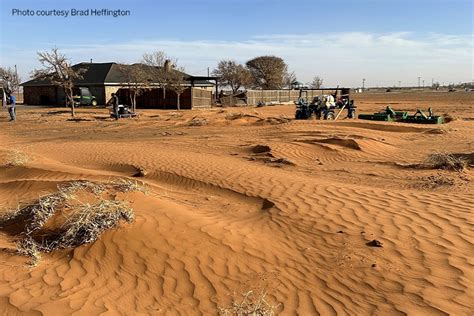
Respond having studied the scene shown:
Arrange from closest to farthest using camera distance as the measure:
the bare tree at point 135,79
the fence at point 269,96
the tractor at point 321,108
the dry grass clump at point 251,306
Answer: the dry grass clump at point 251,306, the tractor at point 321,108, the bare tree at point 135,79, the fence at point 269,96

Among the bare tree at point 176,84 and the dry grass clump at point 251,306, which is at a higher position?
the bare tree at point 176,84

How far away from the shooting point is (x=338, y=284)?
4457 mm

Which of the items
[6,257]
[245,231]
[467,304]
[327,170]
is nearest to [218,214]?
[245,231]

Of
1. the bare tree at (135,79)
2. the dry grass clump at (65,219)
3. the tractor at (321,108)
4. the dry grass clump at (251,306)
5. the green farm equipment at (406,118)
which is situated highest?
the bare tree at (135,79)

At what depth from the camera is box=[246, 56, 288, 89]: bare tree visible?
7488 centimetres

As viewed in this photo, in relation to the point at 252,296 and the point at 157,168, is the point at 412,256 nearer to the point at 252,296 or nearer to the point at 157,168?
the point at 252,296

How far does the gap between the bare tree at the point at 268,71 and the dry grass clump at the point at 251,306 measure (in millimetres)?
71384

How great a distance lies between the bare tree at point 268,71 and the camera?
2948 inches

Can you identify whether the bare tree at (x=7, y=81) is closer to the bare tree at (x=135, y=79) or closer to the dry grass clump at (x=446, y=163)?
the bare tree at (x=135, y=79)

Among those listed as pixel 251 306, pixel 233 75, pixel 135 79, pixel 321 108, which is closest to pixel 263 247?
pixel 251 306

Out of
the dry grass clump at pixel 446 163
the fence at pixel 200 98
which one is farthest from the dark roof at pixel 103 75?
the dry grass clump at pixel 446 163

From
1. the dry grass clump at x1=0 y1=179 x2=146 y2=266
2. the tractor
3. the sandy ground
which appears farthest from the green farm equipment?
the dry grass clump at x1=0 y1=179 x2=146 y2=266

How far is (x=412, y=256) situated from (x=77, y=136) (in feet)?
55.4

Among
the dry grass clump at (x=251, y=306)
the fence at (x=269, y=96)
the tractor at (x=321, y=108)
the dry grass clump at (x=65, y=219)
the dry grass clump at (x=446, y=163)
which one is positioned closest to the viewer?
the dry grass clump at (x=251, y=306)
